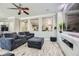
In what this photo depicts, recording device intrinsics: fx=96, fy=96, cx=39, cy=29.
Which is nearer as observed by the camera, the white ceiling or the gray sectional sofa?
the white ceiling

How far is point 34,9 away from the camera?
2607mm

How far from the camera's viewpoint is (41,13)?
269 cm

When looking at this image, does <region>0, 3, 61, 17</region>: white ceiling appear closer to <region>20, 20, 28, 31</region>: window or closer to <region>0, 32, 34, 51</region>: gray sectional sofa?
<region>20, 20, 28, 31</region>: window

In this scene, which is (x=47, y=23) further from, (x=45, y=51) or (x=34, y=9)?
(x=45, y=51)

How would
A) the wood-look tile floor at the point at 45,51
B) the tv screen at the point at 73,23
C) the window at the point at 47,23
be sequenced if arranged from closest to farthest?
the tv screen at the point at 73,23 → the wood-look tile floor at the point at 45,51 → the window at the point at 47,23

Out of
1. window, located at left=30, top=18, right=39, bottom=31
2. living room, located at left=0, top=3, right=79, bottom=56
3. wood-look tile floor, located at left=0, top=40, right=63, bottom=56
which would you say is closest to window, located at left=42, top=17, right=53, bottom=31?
living room, located at left=0, top=3, right=79, bottom=56

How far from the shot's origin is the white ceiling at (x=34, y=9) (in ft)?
8.29

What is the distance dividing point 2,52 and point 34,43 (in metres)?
0.91

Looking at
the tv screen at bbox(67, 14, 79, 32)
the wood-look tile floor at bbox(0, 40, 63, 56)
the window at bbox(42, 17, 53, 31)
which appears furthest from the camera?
the window at bbox(42, 17, 53, 31)

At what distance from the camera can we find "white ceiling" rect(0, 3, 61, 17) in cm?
253

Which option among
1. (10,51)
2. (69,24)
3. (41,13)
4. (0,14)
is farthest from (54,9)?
(10,51)

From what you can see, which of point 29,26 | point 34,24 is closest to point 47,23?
point 34,24

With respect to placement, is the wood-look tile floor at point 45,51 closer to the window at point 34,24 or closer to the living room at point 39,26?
the living room at point 39,26

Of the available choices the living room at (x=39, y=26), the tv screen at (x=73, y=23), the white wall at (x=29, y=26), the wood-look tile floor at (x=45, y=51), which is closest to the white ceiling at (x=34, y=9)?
the living room at (x=39, y=26)
